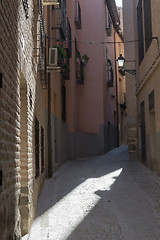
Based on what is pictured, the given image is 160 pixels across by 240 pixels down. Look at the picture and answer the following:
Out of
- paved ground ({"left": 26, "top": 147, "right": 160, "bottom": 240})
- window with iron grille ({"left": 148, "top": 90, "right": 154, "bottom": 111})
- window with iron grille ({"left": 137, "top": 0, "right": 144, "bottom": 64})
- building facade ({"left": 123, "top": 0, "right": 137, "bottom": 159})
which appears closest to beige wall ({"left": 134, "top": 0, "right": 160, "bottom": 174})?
window with iron grille ({"left": 148, "top": 90, "right": 154, "bottom": 111})

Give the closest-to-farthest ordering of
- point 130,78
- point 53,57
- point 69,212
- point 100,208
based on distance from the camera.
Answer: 1. point 69,212
2. point 100,208
3. point 53,57
4. point 130,78

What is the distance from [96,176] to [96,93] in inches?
335

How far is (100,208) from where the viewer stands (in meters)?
6.35

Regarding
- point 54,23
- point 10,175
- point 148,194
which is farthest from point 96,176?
point 10,175

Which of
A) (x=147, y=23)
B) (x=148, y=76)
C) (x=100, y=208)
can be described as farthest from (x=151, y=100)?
(x=100, y=208)

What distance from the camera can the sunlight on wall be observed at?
4.93 metres

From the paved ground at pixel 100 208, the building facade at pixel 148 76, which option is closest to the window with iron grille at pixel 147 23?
the building facade at pixel 148 76

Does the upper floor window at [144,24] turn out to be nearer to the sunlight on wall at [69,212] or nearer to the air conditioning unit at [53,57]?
the air conditioning unit at [53,57]

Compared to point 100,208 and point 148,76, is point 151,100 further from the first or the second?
point 100,208

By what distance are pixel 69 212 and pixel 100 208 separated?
2.08 ft

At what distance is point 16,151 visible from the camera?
3.88 metres

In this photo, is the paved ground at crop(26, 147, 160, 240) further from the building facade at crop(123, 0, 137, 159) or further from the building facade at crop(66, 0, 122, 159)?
the building facade at crop(66, 0, 122, 159)

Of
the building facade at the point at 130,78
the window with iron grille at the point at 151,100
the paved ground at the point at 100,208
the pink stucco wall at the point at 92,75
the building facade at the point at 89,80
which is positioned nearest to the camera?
the paved ground at the point at 100,208

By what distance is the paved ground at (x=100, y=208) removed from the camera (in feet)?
16.1
